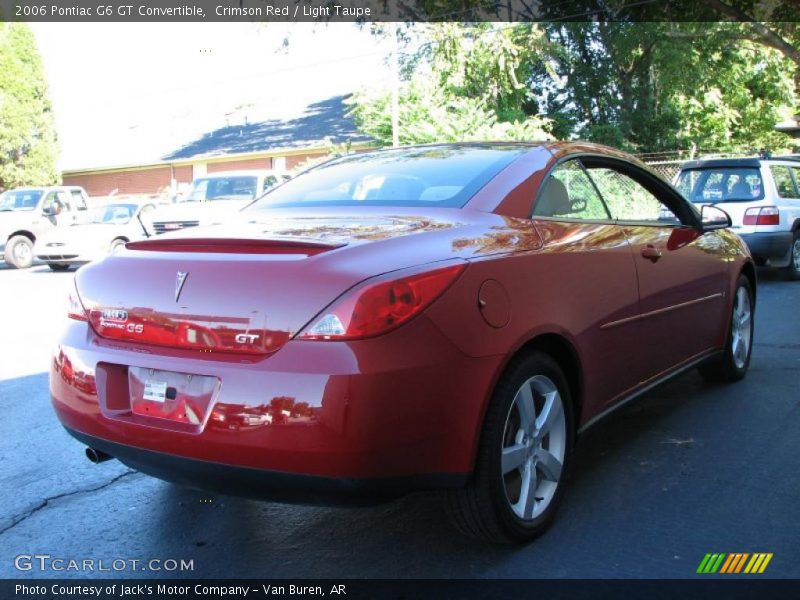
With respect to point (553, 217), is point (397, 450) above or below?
below

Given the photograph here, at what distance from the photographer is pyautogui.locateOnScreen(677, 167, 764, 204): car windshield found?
1096cm

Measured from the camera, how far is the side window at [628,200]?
4.09 meters

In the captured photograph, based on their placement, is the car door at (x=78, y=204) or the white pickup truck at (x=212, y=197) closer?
the white pickup truck at (x=212, y=197)

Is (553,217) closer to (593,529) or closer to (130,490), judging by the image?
(593,529)

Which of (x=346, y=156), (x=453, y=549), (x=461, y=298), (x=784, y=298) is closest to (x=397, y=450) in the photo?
(x=461, y=298)

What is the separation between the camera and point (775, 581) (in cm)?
280

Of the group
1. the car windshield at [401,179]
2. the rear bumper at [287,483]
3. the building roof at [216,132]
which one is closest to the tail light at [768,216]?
the car windshield at [401,179]

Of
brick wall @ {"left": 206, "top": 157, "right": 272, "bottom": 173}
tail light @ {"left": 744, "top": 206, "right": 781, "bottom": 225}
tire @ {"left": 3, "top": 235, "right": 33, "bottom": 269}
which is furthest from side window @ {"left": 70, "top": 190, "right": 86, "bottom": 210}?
tail light @ {"left": 744, "top": 206, "right": 781, "bottom": 225}

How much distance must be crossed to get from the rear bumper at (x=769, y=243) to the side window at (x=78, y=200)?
14.7 metres

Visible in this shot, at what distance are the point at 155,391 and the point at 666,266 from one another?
2.76 meters

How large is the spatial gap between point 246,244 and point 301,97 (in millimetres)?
33429

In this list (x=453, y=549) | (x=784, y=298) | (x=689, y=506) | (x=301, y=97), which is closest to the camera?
(x=453, y=549)

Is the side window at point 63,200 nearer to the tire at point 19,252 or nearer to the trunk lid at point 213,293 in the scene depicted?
the tire at point 19,252

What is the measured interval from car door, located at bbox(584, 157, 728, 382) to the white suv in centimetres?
639
